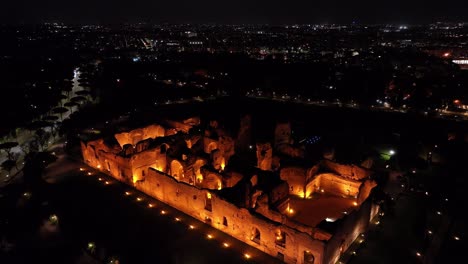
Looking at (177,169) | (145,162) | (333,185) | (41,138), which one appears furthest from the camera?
(41,138)

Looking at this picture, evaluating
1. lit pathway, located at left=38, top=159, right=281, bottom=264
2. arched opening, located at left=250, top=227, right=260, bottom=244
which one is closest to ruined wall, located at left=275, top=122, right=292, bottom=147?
lit pathway, located at left=38, top=159, right=281, bottom=264

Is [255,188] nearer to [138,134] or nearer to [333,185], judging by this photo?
[333,185]

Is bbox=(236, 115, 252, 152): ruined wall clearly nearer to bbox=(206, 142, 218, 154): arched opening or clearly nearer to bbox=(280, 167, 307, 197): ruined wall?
bbox=(206, 142, 218, 154): arched opening

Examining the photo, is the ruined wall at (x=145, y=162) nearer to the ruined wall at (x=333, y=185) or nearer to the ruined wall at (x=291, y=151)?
the ruined wall at (x=291, y=151)

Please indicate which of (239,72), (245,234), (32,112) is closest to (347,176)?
(245,234)

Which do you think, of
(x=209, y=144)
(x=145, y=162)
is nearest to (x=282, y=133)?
(x=209, y=144)

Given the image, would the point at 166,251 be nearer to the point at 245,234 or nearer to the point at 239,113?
the point at 245,234
